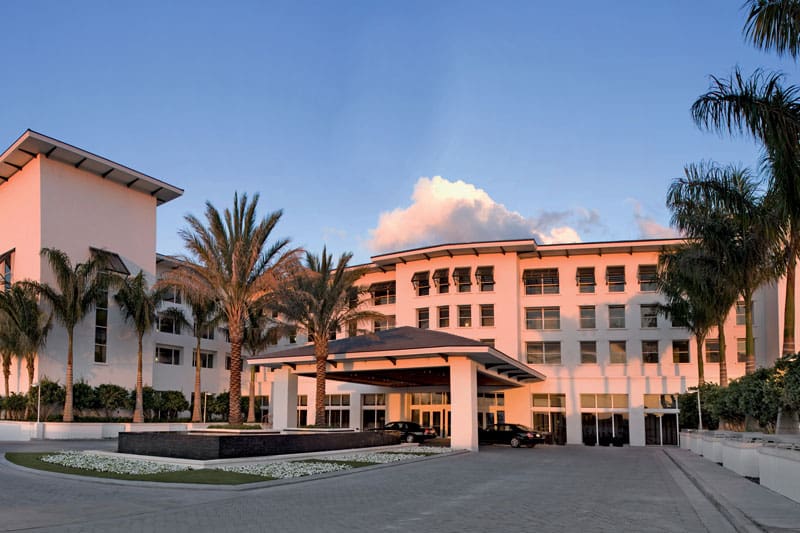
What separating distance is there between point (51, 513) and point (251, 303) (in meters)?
20.0

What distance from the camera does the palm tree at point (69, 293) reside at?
130 ft

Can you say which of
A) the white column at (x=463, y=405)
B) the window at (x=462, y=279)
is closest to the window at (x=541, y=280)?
the window at (x=462, y=279)

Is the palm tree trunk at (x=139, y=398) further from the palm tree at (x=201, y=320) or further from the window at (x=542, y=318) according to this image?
the window at (x=542, y=318)

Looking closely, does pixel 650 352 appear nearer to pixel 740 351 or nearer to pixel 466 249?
pixel 740 351

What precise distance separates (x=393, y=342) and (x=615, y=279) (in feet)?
78.5

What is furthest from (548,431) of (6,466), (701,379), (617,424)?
(6,466)

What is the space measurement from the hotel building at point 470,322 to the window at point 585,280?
8 centimetres

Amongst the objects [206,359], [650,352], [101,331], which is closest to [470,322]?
[650,352]

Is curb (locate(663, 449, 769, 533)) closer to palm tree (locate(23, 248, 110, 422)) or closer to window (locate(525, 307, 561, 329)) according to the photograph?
palm tree (locate(23, 248, 110, 422))

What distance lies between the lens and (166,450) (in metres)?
22.4

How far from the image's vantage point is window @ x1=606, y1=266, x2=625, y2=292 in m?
52.6

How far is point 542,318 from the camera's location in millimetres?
53656

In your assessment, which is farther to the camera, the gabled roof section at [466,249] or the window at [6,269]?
the gabled roof section at [466,249]

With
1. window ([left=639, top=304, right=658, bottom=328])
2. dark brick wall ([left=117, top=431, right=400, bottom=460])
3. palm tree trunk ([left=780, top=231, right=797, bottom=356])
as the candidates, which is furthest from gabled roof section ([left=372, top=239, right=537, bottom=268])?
palm tree trunk ([left=780, top=231, right=797, bottom=356])
